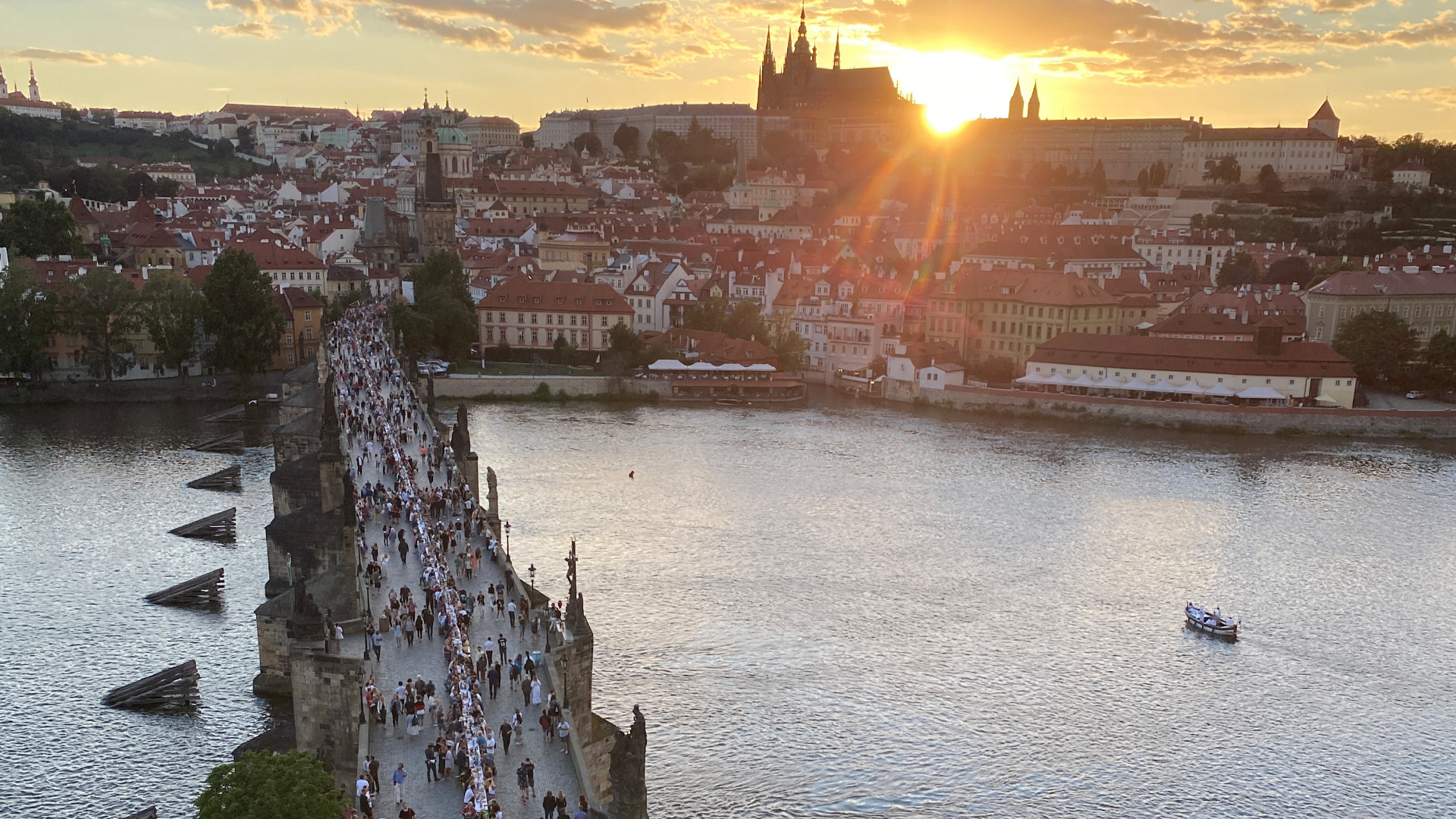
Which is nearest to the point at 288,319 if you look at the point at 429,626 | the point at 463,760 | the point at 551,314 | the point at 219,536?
the point at 551,314

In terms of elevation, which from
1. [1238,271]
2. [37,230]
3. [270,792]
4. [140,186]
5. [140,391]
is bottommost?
[140,391]

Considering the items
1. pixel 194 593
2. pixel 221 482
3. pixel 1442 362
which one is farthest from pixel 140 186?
pixel 1442 362

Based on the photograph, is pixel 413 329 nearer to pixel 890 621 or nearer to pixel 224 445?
pixel 224 445

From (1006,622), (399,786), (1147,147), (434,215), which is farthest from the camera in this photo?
(1147,147)

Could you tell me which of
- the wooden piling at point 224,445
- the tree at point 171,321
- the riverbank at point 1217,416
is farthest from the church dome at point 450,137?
the wooden piling at point 224,445

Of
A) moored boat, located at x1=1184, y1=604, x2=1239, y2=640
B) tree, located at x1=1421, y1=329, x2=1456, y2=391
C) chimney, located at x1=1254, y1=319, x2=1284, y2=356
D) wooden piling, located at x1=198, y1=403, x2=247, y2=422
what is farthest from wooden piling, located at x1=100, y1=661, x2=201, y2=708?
tree, located at x1=1421, y1=329, x2=1456, y2=391

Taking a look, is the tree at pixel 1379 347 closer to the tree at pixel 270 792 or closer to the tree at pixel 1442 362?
the tree at pixel 1442 362

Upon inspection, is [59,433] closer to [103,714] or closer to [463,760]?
[103,714]
